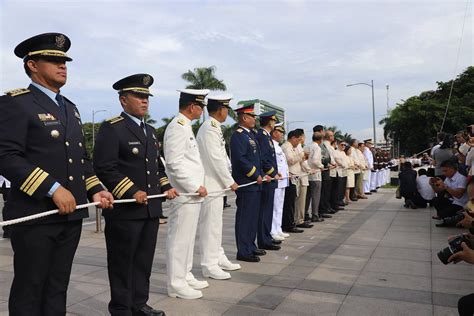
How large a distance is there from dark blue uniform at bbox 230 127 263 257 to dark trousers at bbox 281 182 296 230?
7.32 ft

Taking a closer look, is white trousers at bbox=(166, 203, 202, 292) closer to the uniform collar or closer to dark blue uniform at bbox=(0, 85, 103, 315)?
dark blue uniform at bbox=(0, 85, 103, 315)

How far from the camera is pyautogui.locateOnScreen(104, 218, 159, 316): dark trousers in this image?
3.42 metres

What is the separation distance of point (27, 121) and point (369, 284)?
369 cm

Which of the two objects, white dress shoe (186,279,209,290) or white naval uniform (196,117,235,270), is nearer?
white dress shoe (186,279,209,290)

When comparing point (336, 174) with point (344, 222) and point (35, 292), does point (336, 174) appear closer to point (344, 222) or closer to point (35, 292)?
point (344, 222)

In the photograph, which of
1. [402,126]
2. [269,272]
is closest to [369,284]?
[269,272]

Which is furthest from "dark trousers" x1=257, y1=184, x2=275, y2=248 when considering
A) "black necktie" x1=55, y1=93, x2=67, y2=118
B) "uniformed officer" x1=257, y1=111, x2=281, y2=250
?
"black necktie" x1=55, y1=93, x2=67, y2=118

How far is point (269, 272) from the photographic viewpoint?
5.21m

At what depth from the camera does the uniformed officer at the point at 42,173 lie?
248cm

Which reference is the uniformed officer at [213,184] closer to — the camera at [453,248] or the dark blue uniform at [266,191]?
the dark blue uniform at [266,191]

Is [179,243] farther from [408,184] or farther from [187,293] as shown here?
[408,184]

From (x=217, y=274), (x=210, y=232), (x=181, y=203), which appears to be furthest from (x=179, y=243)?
(x=217, y=274)

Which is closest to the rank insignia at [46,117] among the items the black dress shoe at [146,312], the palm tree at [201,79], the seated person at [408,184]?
the black dress shoe at [146,312]

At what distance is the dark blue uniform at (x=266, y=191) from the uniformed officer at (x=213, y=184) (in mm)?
1272
